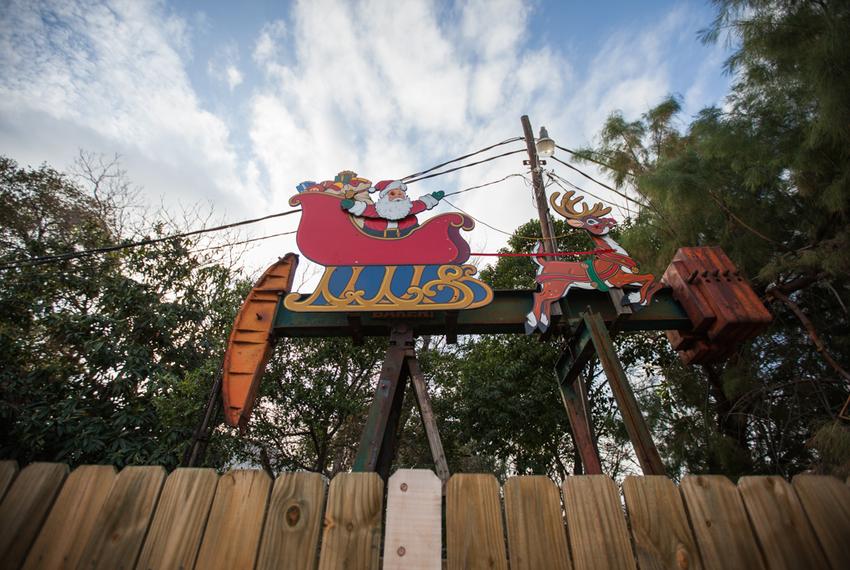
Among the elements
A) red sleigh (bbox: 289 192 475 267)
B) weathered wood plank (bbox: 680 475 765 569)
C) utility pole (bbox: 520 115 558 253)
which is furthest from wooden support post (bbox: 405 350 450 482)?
utility pole (bbox: 520 115 558 253)

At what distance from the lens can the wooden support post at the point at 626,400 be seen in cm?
257

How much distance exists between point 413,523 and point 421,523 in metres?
0.03

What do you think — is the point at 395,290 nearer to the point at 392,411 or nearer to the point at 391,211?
the point at 391,211

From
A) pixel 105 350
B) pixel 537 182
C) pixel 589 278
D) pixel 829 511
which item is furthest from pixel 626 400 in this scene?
pixel 105 350

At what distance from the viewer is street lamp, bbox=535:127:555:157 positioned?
22.0 ft

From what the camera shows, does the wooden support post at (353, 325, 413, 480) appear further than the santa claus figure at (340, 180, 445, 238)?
No

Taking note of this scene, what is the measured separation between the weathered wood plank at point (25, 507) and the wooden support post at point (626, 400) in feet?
9.77

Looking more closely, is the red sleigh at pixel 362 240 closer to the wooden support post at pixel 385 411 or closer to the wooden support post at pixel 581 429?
the wooden support post at pixel 385 411

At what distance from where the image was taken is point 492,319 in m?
3.61

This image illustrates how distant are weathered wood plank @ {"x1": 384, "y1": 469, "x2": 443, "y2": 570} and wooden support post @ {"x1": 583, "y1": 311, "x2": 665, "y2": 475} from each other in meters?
1.94

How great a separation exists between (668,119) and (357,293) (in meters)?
7.12

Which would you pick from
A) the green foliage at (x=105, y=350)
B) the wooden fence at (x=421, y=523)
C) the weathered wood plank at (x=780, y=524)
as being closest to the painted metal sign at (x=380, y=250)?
the wooden fence at (x=421, y=523)

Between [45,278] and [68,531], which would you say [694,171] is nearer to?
[68,531]

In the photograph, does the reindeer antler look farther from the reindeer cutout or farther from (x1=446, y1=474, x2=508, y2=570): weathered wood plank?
(x1=446, y1=474, x2=508, y2=570): weathered wood plank
